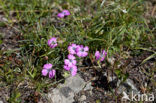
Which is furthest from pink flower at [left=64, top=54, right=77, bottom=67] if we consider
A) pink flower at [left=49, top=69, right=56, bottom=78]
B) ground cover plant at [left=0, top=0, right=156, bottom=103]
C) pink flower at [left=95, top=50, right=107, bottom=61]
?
pink flower at [left=95, top=50, right=107, bottom=61]

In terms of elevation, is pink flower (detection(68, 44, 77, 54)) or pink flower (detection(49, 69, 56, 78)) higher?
pink flower (detection(68, 44, 77, 54))

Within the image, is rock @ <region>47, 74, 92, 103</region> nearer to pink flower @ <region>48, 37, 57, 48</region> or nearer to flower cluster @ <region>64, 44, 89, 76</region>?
flower cluster @ <region>64, 44, 89, 76</region>

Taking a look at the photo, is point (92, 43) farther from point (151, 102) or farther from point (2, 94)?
point (2, 94)

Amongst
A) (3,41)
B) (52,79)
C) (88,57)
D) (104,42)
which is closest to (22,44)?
(3,41)

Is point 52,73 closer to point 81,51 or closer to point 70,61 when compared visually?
point 70,61

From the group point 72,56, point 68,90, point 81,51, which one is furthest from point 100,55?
point 68,90

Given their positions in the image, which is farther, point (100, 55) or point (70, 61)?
point (100, 55)
